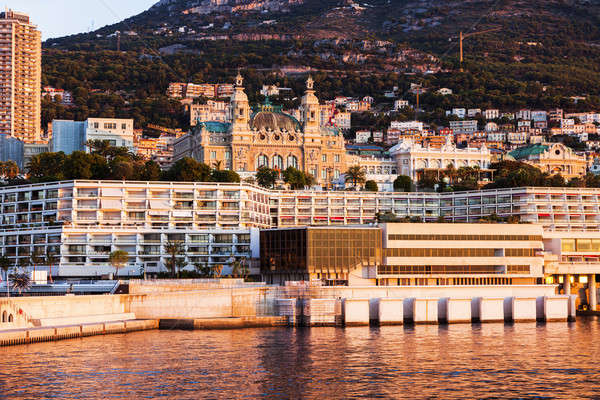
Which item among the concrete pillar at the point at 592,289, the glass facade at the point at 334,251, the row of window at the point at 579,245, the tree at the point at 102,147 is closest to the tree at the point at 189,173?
the tree at the point at 102,147

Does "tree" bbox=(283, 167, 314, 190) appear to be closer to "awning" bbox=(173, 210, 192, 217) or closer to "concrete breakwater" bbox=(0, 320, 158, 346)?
"awning" bbox=(173, 210, 192, 217)

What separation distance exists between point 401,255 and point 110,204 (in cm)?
4450

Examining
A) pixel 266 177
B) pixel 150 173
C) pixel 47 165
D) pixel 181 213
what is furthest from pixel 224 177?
pixel 47 165

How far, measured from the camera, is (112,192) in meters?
130

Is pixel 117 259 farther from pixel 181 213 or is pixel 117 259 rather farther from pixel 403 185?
pixel 403 185

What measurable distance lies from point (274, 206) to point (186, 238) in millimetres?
34575

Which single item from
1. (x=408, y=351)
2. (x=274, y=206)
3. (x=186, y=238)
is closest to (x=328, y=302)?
(x=408, y=351)

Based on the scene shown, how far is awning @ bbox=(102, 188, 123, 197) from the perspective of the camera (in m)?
130

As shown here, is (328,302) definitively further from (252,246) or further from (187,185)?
(187,185)

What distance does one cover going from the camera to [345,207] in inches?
6344

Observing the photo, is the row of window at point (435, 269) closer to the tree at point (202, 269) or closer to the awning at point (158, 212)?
the tree at point (202, 269)

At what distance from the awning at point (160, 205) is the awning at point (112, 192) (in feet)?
15.5

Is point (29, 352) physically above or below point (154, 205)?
below

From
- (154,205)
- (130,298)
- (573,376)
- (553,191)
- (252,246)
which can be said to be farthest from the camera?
(553,191)
